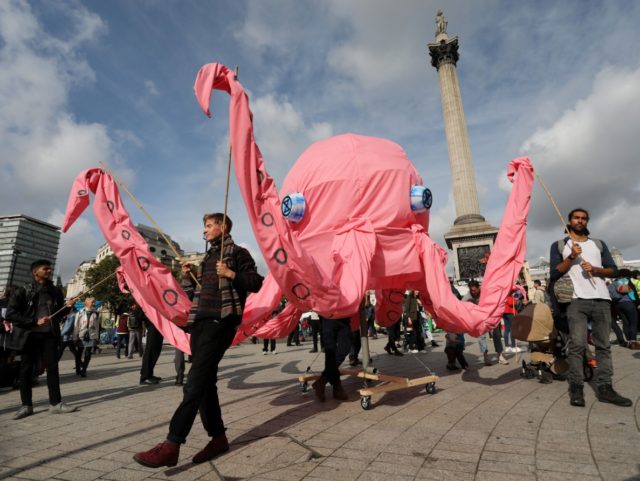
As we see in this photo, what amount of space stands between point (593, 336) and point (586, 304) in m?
0.38

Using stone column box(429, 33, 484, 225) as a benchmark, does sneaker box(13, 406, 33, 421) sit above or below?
below

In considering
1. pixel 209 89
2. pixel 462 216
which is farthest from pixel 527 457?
pixel 462 216

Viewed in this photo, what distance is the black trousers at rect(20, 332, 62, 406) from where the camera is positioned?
205 inches

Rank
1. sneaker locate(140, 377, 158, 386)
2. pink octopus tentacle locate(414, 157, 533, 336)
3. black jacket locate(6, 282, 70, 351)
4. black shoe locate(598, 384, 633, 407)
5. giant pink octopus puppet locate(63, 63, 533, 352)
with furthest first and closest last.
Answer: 1. sneaker locate(140, 377, 158, 386)
2. black jacket locate(6, 282, 70, 351)
3. pink octopus tentacle locate(414, 157, 533, 336)
4. giant pink octopus puppet locate(63, 63, 533, 352)
5. black shoe locate(598, 384, 633, 407)

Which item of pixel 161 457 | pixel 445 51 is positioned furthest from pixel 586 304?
pixel 445 51

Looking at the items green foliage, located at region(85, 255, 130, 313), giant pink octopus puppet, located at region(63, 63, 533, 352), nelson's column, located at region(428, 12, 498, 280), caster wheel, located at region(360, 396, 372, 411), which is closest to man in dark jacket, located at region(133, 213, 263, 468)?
giant pink octopus puppet, located at region(63, 63, 533, 352)

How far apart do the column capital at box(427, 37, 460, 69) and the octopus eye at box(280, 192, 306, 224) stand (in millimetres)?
34465

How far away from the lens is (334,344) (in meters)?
5.52

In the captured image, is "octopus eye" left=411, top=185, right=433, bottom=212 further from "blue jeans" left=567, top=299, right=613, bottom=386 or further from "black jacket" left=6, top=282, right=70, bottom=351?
"black jacket" left=6, top=282, right=70, bottom=351

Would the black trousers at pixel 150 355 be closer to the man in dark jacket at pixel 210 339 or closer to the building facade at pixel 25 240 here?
the man in dark jacket at pixel 210 339

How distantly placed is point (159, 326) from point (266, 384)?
2751 millimetres

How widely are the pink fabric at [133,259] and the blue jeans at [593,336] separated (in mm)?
4359

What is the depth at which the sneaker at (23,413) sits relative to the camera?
5.00 meters

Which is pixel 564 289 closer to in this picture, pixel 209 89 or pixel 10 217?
pixel 209 89
